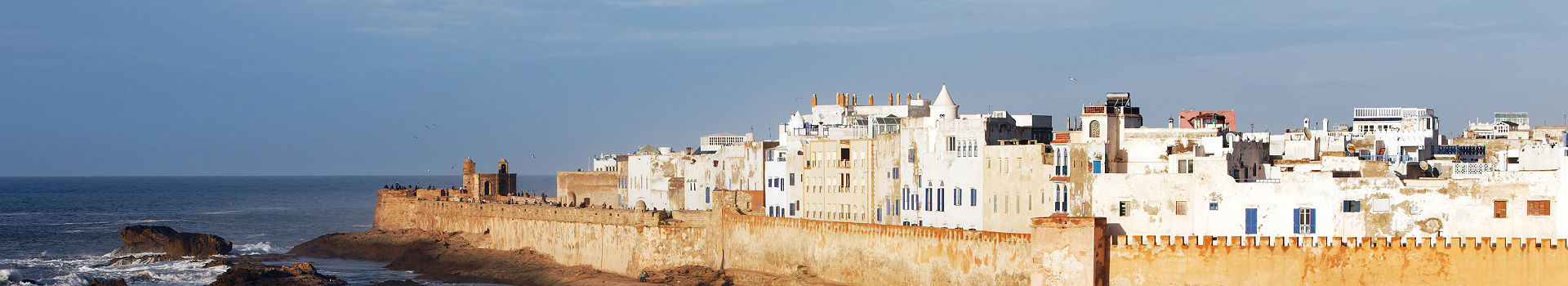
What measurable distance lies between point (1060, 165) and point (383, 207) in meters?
51.7

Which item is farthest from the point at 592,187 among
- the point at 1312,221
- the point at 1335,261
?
the point at 1335,261

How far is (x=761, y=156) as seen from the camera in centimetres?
7138

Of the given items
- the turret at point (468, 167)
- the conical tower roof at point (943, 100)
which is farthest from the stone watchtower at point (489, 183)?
the conical tower roof at point (943, 100)

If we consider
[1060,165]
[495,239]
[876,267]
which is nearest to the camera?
[1060,165]

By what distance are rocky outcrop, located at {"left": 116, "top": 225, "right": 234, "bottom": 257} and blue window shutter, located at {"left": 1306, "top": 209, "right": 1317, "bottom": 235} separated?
2227 inches

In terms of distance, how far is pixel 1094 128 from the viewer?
5209cm

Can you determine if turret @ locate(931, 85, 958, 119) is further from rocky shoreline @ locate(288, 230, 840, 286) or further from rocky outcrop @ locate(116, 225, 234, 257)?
rocky outcrop @ locate(116, 225, 234, 257)

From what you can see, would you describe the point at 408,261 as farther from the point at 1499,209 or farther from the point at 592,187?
the point at 1499,209

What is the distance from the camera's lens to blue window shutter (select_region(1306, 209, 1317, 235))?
44.8m

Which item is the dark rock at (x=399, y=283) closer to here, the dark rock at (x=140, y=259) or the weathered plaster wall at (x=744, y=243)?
the weathered plaster wall at (x=744, y=243)

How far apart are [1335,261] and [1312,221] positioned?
215 centimetres

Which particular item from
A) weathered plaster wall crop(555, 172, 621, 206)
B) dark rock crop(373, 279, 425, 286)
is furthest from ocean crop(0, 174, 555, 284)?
weathered plaster wall crop(555, 172, 621, 206)

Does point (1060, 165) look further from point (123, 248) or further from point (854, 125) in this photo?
point (123, 248)

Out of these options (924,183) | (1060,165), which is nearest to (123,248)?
(924,183)
